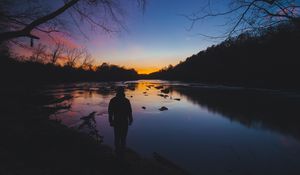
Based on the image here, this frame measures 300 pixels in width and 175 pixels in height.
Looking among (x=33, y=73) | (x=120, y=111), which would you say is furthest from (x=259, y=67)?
(x=120, y=111)

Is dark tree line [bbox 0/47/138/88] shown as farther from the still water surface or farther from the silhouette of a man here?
the silhouette of a man

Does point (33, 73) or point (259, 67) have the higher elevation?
point (259, 67)

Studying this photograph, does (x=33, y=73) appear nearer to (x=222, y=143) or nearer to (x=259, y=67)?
(x=222, y=143)

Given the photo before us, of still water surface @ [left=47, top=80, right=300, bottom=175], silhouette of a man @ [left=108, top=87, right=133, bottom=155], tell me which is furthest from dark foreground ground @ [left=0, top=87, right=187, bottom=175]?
still water surface @ [left=47, top=80, right=300, bottom=175]

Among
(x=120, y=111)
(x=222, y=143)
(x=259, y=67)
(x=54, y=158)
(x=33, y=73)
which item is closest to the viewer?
(x=54, y=158)

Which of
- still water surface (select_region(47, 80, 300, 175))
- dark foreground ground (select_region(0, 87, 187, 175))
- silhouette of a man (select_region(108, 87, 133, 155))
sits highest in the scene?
silhouette of a man (select_region(108, 87, 133, 155))

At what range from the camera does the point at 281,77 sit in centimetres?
6581

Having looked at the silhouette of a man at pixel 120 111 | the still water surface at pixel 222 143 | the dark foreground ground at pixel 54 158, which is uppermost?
the silhouette of a man at pixel 120 111

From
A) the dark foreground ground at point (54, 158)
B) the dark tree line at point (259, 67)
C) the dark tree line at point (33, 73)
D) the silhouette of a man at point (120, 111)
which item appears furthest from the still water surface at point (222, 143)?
the dark tree line at point (33, 73)

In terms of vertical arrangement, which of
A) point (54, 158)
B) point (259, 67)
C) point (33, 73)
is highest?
point (259, 67)

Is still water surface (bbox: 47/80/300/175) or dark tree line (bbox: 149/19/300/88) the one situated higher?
dark tree line (bbox: 149/19/300/88)

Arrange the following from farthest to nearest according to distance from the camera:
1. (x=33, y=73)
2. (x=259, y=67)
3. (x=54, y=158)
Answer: (x=259, y=67)
(x=33, y=73)
(x=54, y=158)

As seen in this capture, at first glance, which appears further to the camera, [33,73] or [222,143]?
[33,73]

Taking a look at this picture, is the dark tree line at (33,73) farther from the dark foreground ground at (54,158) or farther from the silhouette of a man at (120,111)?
the silhouette of a man at (120,111)
